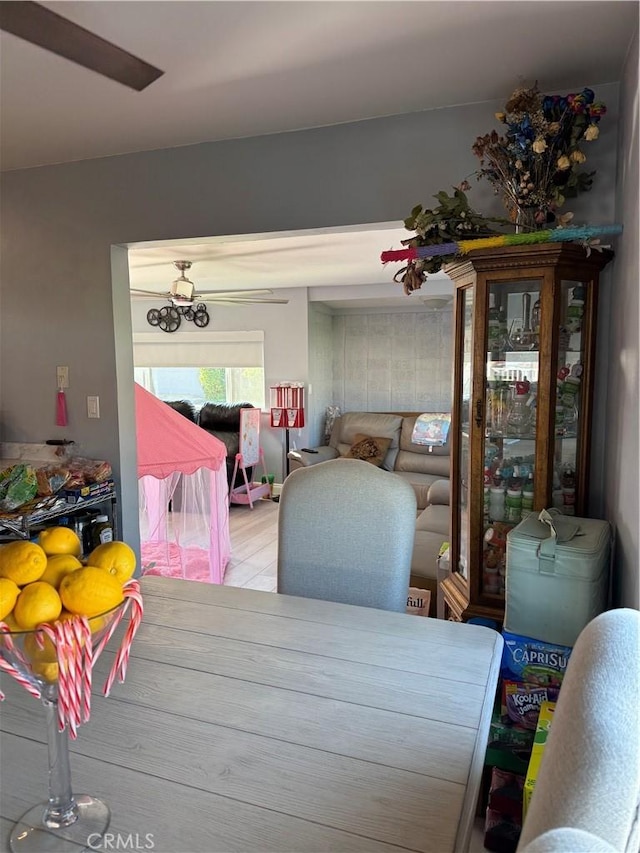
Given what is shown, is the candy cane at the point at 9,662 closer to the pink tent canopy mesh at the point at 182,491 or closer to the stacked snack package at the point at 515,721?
the stacked snack package at the point at 515,721

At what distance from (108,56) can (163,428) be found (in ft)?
7.98

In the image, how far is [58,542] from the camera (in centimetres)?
89

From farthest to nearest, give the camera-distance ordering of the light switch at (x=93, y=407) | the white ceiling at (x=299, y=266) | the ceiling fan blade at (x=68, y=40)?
the white ceiling at (x=299, y=266)
the light switch at (x=93, y=407)
the ceiling fan blade at (x=68, y=40)

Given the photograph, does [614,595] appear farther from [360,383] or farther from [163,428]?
[360,383]

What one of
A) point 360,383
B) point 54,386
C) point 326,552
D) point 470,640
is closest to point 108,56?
point 326,552

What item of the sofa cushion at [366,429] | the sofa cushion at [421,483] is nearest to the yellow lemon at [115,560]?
the sofa cushion at [421,483]

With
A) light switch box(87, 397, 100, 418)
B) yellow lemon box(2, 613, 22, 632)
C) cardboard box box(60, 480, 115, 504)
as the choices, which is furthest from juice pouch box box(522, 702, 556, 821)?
light switch box(87, 397, 100, 418)

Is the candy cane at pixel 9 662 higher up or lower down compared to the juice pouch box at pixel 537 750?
higher up

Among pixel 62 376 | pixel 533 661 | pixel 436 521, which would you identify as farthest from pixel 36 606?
pixel 436 521

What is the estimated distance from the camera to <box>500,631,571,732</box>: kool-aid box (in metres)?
1.79

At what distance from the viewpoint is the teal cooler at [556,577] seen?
1734 mm

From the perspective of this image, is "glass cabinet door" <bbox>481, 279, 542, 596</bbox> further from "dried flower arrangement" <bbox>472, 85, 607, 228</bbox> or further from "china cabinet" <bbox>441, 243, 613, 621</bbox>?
"dried flower arrangement" <bbox>472, 85, 607, 228</bbox>

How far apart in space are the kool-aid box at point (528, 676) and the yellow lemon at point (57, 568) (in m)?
1.46

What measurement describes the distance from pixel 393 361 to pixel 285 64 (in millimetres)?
5027
